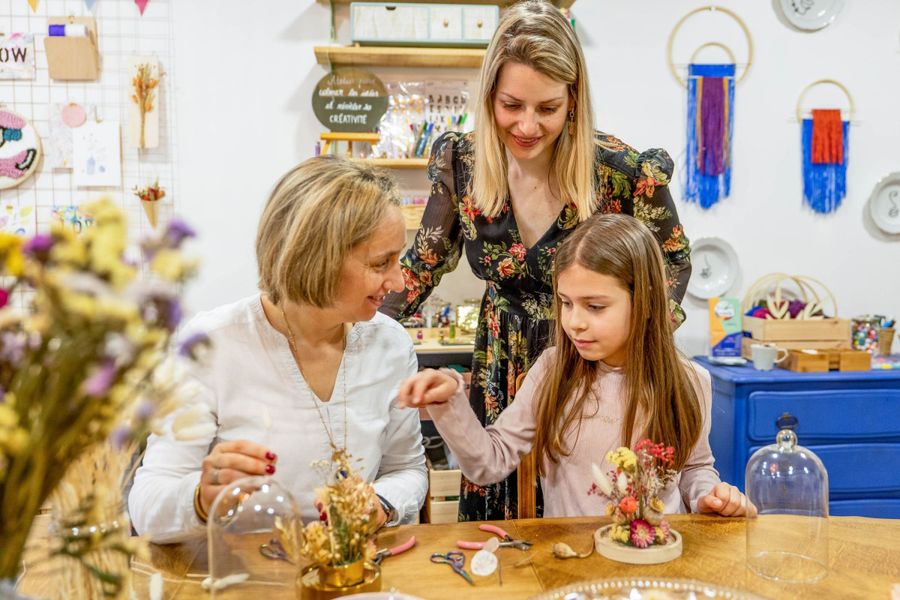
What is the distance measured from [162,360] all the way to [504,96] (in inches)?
52.5

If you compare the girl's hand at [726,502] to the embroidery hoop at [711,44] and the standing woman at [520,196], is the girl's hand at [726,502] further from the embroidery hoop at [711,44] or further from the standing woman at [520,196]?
the embroidery hoop at [711,44]

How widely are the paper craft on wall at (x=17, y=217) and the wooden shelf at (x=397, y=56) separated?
1492mm

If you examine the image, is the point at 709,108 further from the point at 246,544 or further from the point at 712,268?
the point at 246,544

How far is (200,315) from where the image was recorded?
1.57m

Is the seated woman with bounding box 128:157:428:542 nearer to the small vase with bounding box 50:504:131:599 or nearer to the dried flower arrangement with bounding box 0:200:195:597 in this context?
the small vase with bounding box 50:504:131:599

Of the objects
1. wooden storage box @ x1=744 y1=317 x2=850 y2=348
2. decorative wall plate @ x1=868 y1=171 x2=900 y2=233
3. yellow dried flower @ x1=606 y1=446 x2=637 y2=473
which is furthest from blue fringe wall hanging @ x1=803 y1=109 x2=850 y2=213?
yellow dried flower @ x1=606 y1=446 x2=637 y2=473

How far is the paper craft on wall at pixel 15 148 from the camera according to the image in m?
3.38

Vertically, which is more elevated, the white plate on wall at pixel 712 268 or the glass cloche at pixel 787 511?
the white plate on wall at pixel 712 268

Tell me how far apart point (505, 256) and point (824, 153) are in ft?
8.00

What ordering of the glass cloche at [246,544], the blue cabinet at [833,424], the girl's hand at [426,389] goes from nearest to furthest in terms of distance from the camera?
the glass cloche at [246,544] → the girl's hand at [426,389] → the blue cabinet at [833,424]

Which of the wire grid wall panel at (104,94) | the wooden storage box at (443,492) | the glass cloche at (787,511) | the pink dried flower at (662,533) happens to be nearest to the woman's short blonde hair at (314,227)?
the pink dried flower at (662,533)

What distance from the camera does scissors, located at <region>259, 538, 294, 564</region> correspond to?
0.96 meters

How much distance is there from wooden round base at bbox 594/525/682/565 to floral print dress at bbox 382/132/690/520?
2.15 ft

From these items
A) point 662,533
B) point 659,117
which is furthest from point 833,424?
point 662,533
